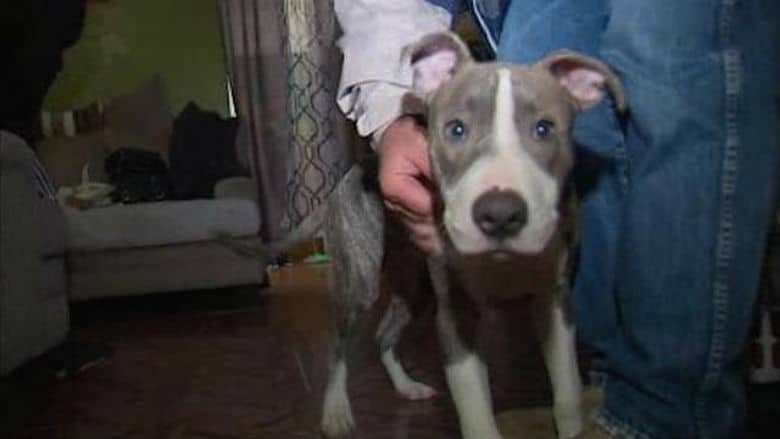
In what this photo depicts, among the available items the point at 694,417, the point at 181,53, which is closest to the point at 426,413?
the point at 694,417

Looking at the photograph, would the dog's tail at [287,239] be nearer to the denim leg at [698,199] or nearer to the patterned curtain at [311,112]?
the denim leg at [698,199]

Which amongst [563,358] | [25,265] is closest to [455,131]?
[563,358]

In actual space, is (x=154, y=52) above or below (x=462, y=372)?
above

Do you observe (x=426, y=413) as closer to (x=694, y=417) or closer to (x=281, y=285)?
(x=694, y=417)

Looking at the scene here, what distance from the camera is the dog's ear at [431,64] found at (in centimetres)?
143

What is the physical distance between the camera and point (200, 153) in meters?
4.54

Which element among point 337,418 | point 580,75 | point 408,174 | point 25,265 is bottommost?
point 337,418

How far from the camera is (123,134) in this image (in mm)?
4824

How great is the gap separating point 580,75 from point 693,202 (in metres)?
0.33

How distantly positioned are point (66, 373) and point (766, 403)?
6.37 feet

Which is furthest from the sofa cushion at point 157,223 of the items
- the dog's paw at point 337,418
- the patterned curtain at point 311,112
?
the dog's paw at point 337,418

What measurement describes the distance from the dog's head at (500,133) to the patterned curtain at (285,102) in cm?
396

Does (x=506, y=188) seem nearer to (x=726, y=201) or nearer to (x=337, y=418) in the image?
(x=726, y=201)

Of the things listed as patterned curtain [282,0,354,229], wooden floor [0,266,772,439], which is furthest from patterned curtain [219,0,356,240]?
wooden floor [0,266,772,439]
